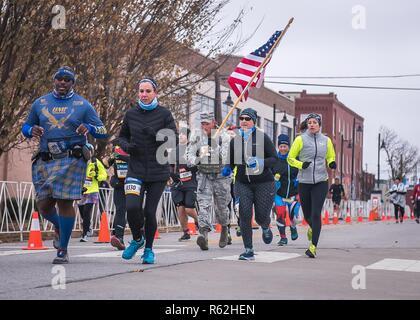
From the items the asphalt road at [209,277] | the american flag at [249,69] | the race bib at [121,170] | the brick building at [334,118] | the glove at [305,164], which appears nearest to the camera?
the asphalt road at [209,277]

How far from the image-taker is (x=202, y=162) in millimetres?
12844

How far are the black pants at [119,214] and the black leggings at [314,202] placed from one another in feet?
8.27

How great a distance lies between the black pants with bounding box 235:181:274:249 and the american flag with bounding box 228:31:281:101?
677 cm

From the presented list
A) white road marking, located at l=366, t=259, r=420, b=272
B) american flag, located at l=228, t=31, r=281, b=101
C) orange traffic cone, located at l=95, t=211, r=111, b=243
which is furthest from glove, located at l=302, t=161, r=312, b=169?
american flag, located at l=228, t=31, r=281, b=101

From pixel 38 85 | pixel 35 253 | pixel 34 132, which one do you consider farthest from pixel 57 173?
pixel 38 85

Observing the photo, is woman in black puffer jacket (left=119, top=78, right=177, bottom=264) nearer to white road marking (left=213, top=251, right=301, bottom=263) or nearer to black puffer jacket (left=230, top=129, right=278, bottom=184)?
white road marking (left=213, top=251, right=301, bottom=263)

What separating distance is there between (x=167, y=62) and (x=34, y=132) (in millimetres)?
13019

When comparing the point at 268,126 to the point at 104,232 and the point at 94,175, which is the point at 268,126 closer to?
the point at 94,175

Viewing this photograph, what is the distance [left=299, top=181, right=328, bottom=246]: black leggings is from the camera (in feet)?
37.6

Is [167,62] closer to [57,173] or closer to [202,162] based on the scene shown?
[202,162]

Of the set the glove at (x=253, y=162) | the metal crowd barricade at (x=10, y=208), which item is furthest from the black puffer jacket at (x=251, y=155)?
the metal crowd barricade at (x=10, y=208)

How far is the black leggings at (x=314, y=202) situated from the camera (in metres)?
11.5

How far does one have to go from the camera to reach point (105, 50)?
20219mm

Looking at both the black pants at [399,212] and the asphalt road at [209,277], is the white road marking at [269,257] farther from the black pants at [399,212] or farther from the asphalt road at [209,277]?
the black pants at [399,212]
